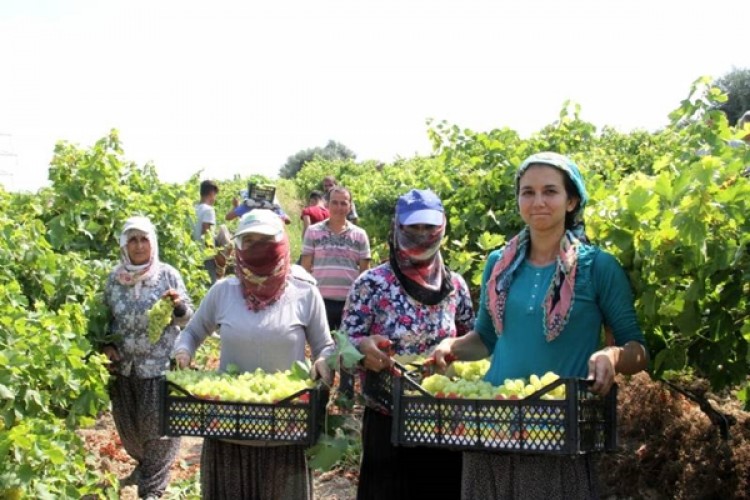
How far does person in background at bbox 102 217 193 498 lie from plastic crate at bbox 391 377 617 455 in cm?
302

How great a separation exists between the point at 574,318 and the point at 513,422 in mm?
433

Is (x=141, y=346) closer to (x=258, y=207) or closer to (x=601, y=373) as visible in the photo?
(x=601, y=373)

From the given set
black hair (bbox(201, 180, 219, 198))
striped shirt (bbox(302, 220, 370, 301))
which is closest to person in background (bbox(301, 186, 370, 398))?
striped shirt (bbox(302, 220, 370, 301))

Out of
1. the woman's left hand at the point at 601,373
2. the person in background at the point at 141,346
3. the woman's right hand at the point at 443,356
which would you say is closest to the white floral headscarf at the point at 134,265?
the person in background at the point at 141,346

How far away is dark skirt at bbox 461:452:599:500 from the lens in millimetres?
2969

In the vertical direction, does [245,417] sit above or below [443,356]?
below

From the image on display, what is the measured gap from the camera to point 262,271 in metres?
4.25

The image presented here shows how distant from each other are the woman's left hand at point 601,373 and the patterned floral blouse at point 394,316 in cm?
121

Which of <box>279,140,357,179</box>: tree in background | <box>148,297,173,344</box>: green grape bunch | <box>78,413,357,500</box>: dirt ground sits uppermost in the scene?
<box>279,140,357,179</box>: tree in background

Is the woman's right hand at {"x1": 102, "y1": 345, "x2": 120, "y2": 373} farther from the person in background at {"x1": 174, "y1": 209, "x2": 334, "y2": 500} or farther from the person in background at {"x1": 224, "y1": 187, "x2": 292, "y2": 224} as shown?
the person in background at {"x1": 224, "y1": 187, "x2": 292, "y2": 224}

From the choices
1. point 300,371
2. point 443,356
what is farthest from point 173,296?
point 443,356

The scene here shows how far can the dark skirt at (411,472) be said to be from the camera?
3951mm

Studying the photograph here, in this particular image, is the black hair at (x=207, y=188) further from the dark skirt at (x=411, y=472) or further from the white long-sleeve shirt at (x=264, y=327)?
the dark skirt at (x=411, y=472)

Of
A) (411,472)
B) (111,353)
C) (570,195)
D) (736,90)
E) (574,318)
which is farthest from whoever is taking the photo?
(736,90)
